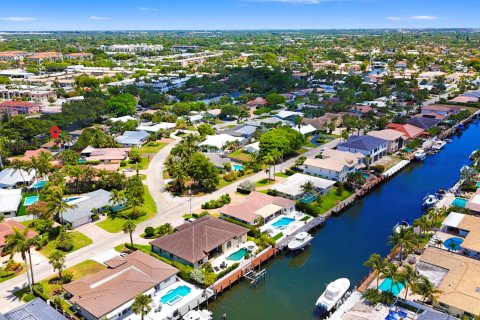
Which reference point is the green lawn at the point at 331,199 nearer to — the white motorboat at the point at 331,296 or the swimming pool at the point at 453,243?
the swimming pool at the point at 453,243

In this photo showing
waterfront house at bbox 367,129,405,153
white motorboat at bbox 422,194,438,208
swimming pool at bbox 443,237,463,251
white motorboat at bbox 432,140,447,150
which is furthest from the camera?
white motorboat at bbox 432,140,447,150

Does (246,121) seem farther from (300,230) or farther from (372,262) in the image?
(372,262)

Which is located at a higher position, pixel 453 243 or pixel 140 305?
pixel 140 305

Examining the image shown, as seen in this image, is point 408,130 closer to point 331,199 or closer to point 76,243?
point 331,199

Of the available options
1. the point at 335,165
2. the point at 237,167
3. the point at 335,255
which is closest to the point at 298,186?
the point at 335,165

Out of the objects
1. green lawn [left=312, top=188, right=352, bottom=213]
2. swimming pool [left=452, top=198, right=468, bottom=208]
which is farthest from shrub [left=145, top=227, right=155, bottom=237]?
swimming pool [left=452, top=198, right=468, bottom=208]

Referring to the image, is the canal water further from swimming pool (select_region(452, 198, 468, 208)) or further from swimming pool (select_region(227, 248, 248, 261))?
swimming pool (select_region(452, 198, 468, 208))

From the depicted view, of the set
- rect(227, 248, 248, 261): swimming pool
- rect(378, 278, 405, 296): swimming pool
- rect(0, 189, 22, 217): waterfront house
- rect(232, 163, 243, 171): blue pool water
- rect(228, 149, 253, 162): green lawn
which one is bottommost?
rect(227, 248, 248, 261): swimming pool
